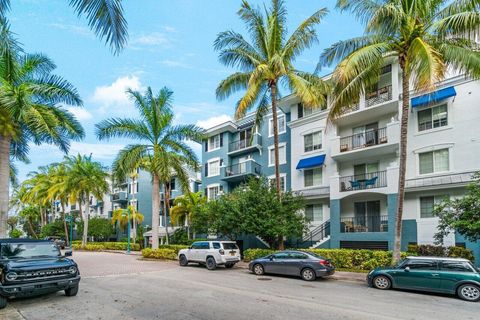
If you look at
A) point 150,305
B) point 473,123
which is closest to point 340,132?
point 473,123

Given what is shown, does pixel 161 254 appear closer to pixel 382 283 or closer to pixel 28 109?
pixel 28 109

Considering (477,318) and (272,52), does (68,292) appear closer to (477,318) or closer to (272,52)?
(477,318)

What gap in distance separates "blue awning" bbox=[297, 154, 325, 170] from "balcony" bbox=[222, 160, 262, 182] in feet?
16.3

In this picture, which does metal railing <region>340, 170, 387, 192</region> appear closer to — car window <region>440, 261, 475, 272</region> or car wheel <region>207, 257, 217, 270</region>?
car window <region>440, 261, 475, 272</region>

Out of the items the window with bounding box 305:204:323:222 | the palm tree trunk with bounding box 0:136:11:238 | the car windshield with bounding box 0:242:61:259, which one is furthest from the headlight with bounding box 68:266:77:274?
the window with bounding box 305:204:323:222

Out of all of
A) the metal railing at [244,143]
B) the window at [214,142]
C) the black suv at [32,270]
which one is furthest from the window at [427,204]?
the window at [214,142]

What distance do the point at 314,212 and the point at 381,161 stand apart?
6351 mm

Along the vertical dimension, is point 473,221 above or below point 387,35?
below

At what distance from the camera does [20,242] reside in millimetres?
10875

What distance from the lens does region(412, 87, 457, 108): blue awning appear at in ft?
65.3

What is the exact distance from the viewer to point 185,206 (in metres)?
32.9

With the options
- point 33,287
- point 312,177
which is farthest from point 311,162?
point 33,287

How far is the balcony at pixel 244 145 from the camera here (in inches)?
1225

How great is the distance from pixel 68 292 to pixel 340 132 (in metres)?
21.2
